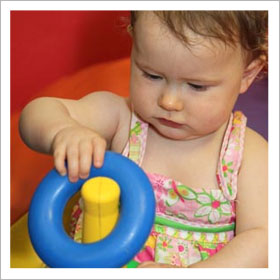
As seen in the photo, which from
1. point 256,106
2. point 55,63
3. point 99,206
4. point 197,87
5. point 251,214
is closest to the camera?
point 99,206

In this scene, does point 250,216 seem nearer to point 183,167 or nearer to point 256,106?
point 183,167

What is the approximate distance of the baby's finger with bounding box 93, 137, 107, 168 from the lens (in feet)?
2.37

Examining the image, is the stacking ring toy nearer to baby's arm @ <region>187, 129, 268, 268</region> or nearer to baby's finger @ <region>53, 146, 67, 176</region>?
baby's finger @ <region>53, 146, 67, 176</region>

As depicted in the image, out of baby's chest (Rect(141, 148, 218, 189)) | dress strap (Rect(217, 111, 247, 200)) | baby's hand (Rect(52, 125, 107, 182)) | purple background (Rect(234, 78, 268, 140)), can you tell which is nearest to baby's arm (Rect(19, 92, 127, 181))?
baby's hand (Rect(52, 125, 107, 182))

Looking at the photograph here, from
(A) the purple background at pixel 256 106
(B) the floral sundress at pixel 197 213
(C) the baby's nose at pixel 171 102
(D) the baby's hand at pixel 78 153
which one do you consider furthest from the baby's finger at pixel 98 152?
(A) the purple background at pixel 256 106

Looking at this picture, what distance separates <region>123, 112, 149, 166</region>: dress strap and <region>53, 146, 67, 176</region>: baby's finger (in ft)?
0.82

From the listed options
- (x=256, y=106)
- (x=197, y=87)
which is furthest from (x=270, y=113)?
(x=256, y=106)

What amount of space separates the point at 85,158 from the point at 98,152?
2cm

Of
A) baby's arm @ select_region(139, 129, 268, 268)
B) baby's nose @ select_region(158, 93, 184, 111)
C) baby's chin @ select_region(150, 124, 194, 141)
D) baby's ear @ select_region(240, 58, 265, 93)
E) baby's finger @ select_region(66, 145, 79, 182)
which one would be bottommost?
baby's arm @ select_region(139, 129, 268, 268)

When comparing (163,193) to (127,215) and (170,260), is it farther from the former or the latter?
(127,215)

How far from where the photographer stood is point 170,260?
0.89m

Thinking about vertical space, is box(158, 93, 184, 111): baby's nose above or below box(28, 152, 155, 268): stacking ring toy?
above

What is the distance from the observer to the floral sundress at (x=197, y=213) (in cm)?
92

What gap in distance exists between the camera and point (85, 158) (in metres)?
0.72
